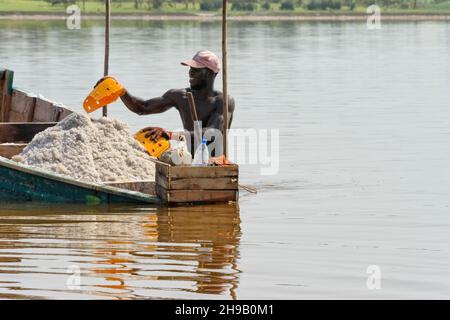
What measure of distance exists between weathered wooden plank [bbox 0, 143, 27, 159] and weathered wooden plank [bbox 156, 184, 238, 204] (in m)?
1.95

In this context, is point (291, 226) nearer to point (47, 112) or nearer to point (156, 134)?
point (156, 134)

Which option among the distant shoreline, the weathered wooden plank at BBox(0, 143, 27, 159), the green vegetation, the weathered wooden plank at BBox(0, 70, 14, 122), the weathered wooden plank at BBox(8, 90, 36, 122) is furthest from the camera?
the green vegetation

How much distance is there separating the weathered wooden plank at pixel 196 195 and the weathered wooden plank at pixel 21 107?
13.7ft

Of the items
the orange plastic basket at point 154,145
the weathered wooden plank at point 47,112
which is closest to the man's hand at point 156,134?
the orange plastic basket at point 154,145

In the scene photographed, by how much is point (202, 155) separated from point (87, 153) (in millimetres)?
1372

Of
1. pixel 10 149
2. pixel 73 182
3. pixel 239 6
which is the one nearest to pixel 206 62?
pixel 73 182

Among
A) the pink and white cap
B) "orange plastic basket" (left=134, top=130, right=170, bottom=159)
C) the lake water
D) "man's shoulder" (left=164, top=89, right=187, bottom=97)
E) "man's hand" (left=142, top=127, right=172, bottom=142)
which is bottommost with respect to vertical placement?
the lake water

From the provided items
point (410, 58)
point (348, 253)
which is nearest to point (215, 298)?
point (348, 253)

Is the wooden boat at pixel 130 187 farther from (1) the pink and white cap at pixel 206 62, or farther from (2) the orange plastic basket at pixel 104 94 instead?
(1) the pink and white cap at pixel 206 62

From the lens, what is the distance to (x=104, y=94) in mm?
15094

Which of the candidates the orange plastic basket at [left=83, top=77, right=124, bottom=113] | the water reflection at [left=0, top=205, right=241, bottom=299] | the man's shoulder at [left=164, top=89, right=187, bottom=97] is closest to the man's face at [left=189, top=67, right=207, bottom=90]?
the man's shoulder at [left=164, top=89, right=187, bottom=97]

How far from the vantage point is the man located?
1491 centimetres

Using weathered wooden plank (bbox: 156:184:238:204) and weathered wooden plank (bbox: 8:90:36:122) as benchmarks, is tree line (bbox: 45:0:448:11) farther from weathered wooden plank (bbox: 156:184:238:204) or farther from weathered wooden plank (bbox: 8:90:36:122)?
weathered wooden plank (bbox: 156:184:238:204)

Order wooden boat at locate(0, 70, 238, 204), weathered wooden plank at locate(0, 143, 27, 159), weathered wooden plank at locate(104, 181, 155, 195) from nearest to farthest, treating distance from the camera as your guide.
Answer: wooden boat at locate(0, 70, 238, 204), weathered wooden plank at locate(104, 181, 155, 195), weathered wooden plank at locate(0, 143, 27, 159)
